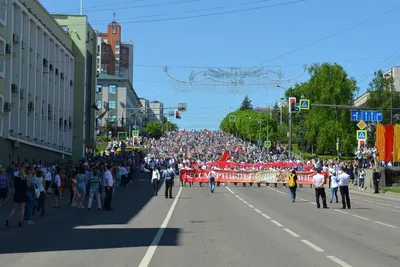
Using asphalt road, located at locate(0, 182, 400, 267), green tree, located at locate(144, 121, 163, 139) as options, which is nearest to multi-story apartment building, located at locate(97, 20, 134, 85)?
green tree, located at locate(144, 121, 163, 139)

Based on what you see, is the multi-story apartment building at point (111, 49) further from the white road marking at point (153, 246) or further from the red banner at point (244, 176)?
the white road marking at point (153, 246)

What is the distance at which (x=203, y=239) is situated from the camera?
51.6 feet

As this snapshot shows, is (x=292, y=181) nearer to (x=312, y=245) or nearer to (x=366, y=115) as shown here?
(x=312, y=245)

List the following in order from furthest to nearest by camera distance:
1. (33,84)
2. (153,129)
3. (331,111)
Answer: (153,129)
(331,111)
(33,84)

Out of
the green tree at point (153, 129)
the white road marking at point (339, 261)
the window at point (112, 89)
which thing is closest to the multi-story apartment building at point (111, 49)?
the green tree at point (153, 129)

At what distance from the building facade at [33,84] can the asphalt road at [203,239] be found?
1784cm

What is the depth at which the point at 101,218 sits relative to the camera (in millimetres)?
22578

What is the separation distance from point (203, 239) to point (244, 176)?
40093 mm

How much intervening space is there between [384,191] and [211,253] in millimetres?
36221

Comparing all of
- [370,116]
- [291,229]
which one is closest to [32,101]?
[370,116]

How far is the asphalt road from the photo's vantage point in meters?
12.2

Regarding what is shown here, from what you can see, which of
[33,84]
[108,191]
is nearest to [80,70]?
[33,84]

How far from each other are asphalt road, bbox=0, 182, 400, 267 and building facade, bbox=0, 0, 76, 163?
17.8 m

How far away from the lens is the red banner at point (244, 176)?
179ft
